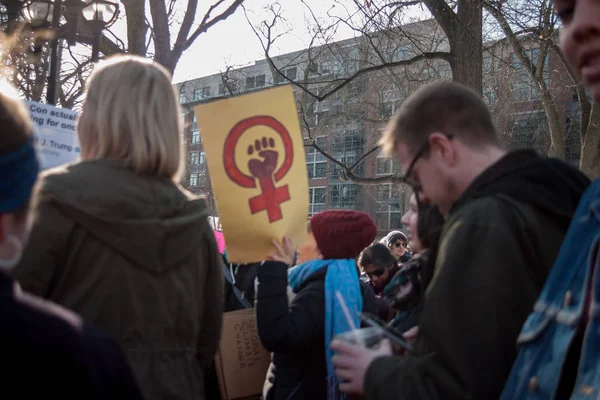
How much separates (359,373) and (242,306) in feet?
7.79

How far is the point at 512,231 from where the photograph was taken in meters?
1.60

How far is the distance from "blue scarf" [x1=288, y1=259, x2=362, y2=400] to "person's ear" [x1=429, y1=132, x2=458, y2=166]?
113 centimetres

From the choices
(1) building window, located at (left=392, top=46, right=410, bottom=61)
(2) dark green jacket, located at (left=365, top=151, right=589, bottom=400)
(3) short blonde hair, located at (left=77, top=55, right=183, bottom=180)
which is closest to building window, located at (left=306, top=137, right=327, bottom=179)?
(1) building window, located at (left=392, top=46, right=410, bottom=61)

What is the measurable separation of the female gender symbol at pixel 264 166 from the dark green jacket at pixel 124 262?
0.53m

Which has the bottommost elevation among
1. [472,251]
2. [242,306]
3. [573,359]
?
[242,306]

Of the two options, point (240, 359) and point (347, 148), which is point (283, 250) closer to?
point (240, 359)

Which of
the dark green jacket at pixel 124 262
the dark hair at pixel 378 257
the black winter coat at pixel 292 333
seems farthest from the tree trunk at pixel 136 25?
the dark green jacket at pixel 124 262

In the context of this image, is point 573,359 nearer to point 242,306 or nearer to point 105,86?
point 105,86

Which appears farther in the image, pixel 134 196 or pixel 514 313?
pixel 134 196

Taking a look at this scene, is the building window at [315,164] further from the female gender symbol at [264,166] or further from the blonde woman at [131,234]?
the blonde woman at [131,234]

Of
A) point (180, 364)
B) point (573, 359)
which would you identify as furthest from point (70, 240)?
point (573, 359)

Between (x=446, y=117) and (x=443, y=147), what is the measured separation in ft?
0.32

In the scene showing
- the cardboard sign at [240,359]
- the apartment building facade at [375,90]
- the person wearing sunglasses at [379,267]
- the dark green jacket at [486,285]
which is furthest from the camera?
the apartment building facade at [375,90]

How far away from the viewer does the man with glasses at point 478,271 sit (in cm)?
156
